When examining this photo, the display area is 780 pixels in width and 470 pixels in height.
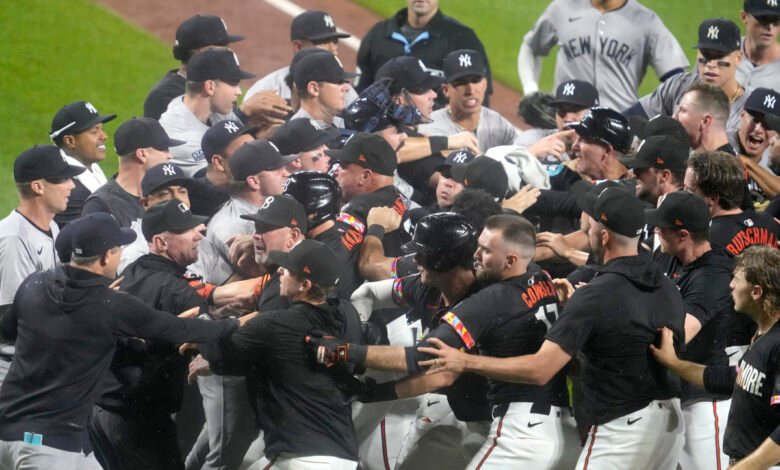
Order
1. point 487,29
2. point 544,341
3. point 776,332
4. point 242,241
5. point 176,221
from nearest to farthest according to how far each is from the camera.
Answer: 1. point 776,332
2. point 544,341
3. point 176,221
4. point 242,241
5. point 487,29

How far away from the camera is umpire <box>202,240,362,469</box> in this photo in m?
5.84

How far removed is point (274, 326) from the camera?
5.83m

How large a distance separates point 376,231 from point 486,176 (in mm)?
696

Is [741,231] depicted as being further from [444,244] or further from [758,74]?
[758,74]

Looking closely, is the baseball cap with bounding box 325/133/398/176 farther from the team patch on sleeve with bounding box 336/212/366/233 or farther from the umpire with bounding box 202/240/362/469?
the umpire with bounding box 202/240/362/469

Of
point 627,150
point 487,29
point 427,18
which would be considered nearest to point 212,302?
point 627,150

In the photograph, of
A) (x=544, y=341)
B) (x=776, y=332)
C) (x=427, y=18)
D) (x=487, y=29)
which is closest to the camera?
(x=776, y=332)

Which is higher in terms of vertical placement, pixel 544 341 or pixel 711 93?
pixel 711 93

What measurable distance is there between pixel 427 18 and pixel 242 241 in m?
3.83

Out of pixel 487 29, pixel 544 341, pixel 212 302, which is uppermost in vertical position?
pixel 544 341

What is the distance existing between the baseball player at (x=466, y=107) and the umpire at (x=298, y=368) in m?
3.08

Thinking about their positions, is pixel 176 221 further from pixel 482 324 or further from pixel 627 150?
pixel 627 150

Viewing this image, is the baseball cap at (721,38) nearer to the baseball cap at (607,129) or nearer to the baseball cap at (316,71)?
the baseball cap at (607,129)

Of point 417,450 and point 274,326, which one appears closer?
point 274,326
